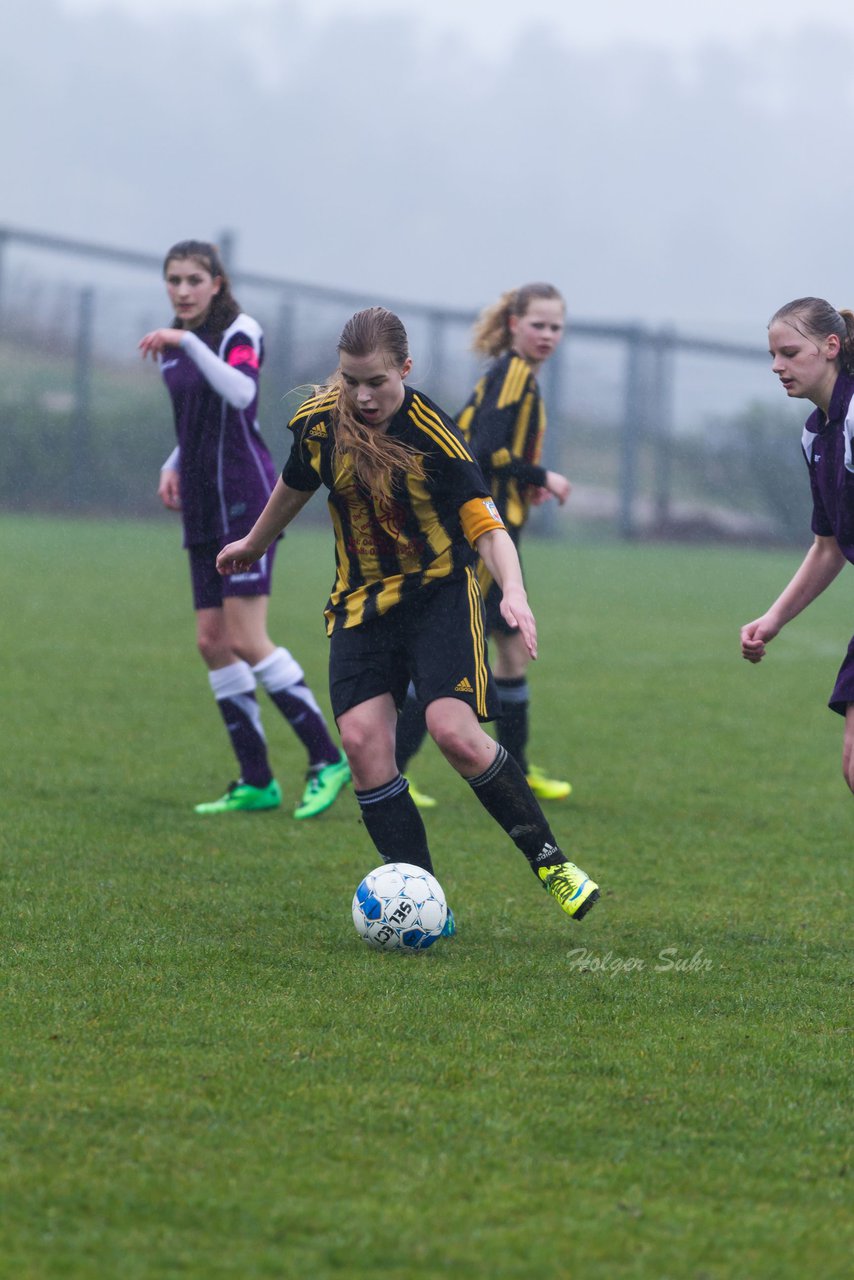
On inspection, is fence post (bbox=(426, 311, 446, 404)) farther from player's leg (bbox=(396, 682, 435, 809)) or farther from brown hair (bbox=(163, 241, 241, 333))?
player's leg (bbox=(396, 682, 435, 809))

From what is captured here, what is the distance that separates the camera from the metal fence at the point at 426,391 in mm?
23344

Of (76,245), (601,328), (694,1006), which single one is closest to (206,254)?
(694,1006)

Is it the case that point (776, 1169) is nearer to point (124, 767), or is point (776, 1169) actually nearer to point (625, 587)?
point (124, 767)

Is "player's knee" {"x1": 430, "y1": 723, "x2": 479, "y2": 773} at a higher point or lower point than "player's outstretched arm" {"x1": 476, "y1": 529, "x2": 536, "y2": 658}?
lower

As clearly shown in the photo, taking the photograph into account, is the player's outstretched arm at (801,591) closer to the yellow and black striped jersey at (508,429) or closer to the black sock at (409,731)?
the black sock at (409,731)

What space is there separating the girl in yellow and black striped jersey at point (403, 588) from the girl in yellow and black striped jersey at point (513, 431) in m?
2.02

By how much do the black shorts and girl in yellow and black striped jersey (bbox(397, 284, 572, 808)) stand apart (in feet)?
6.67

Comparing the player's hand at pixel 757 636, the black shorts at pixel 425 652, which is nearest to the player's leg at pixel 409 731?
the black shorts at pixel 425 652

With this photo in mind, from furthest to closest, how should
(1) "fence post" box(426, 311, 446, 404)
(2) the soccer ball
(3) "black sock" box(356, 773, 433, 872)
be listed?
1. (1) "fence post" box(426, 311, 446, 404)
2. (3) "black sock" box(356, 773, 433, 872)
3. (2) the soccer ball

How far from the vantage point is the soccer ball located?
A: 4.27 m

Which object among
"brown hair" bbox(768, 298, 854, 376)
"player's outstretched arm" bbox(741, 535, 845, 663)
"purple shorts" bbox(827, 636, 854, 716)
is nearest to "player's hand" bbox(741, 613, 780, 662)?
"player's outstretched arm" bbox(741, 535, 845, 663)

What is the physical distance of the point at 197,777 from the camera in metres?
7.00

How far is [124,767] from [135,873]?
2.03m

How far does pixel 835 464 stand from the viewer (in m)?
4.34
